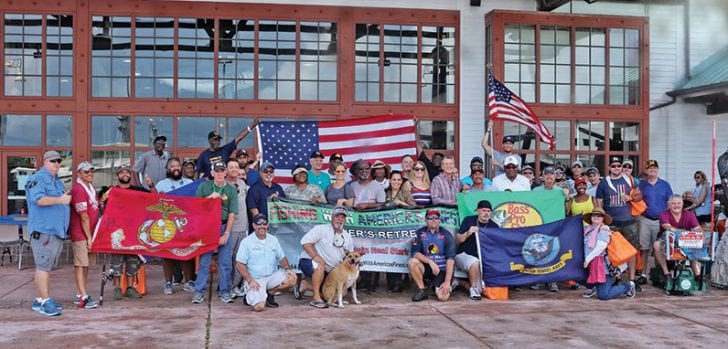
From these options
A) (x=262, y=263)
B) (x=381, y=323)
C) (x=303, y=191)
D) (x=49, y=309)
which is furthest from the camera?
(x=303, y=191)

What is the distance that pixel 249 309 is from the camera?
7.85 m

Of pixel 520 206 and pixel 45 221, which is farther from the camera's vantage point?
pixel 520 206

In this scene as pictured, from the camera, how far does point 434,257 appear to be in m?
8.68

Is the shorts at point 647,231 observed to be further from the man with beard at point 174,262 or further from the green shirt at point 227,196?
the man with beard at point 174,262

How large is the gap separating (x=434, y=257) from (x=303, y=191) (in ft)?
→ 6.39

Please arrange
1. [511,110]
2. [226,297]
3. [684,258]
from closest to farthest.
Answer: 1. [226,297]
2. [684,258]
3. [511,110]

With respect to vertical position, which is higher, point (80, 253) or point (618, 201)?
point (618, 201)

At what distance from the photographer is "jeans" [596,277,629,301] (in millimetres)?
8727

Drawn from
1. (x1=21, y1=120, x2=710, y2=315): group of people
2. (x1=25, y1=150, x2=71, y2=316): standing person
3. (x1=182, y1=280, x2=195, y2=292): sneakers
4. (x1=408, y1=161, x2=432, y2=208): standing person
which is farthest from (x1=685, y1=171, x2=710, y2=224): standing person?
(x1=25, y1=150, x2=71, y2=316): standing person

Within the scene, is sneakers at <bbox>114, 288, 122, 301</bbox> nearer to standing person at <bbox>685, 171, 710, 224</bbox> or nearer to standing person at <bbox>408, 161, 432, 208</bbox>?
standing person at <bbox>408, 161, 432, 208</bbox>

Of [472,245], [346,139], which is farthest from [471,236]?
[346,139]

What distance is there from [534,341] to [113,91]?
1048 cm

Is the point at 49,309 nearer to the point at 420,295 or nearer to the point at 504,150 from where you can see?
the point at 420,295

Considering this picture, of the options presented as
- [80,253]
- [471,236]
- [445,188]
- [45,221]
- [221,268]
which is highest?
[445,188]
